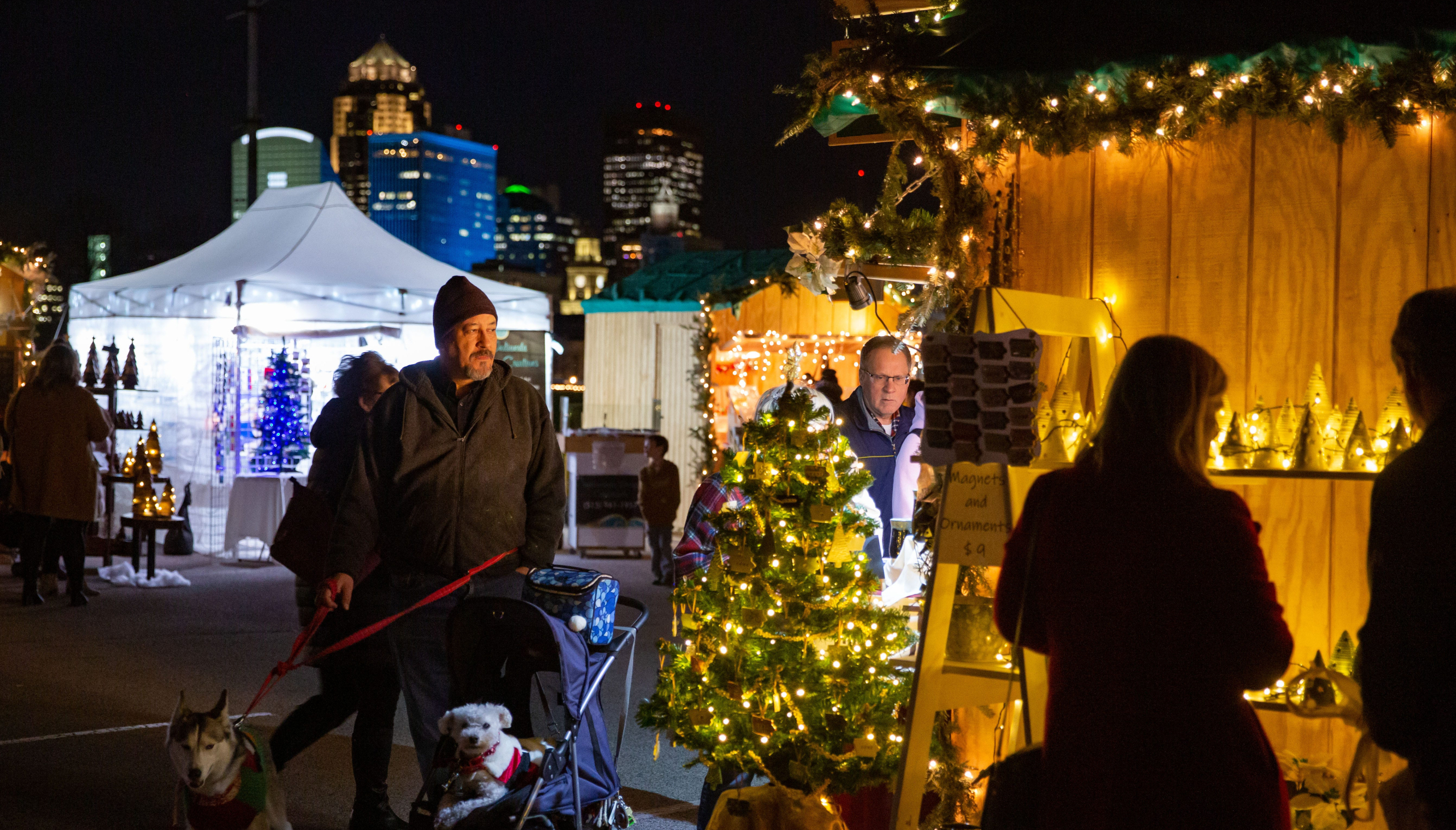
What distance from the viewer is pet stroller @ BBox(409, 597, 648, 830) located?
3869mm

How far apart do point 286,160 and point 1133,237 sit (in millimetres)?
22747

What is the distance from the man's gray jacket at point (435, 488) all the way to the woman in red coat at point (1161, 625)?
232 centimetres

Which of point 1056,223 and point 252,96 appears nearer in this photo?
point 1056,223

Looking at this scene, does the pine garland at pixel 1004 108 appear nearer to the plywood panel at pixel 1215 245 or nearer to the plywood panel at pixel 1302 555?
the plywood panel at pixel 1215 245

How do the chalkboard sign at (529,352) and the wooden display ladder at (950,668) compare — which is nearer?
the wooden display ladder at (950,668)

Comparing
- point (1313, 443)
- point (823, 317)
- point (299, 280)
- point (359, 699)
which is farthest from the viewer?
point (823, 317)

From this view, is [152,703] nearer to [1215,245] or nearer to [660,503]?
[1215,245]

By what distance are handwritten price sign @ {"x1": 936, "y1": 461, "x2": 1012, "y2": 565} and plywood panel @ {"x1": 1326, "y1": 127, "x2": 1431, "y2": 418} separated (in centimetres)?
129

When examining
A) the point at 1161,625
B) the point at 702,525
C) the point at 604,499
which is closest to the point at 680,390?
the point at 604,499

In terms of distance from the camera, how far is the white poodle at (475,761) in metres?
3.74

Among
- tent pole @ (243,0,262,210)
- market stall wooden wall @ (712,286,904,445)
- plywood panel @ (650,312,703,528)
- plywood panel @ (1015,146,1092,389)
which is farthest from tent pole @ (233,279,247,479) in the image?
plywood panel @ (1015,146,1092,389)

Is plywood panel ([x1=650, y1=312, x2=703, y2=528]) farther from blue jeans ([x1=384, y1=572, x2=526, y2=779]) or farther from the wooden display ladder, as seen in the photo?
the wooden display ladder

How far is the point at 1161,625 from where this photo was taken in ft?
7.84

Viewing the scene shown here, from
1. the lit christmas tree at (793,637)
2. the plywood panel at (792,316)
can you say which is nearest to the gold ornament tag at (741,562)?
the lit christmas tree at (793,637)
